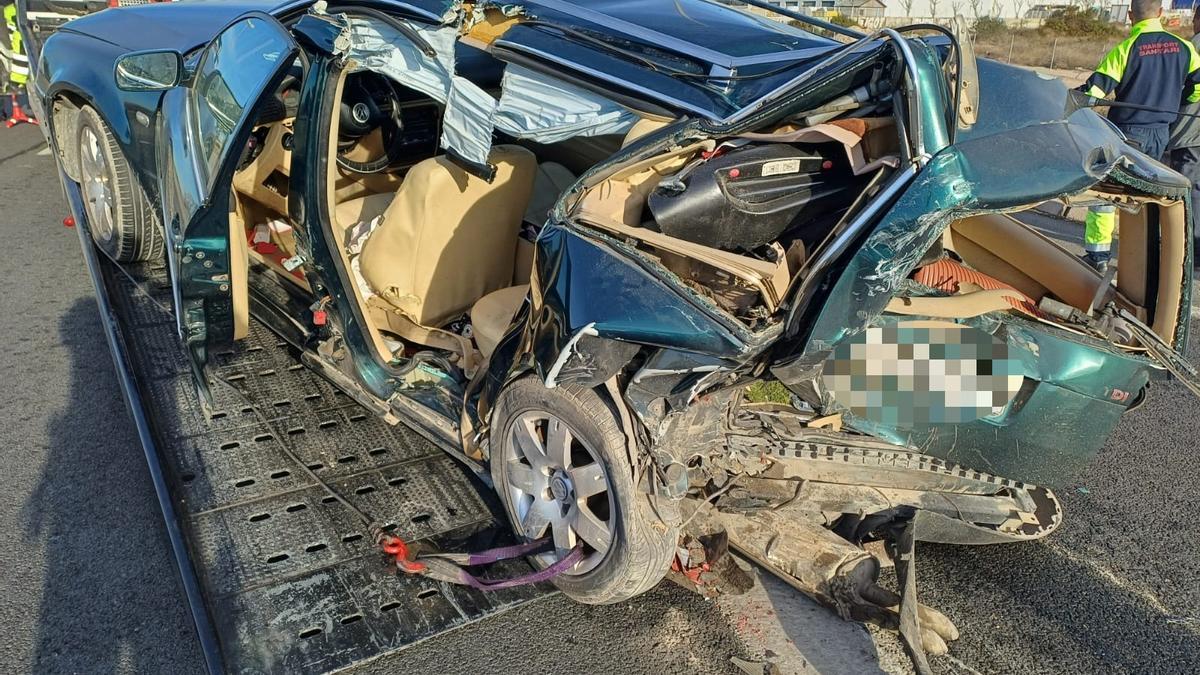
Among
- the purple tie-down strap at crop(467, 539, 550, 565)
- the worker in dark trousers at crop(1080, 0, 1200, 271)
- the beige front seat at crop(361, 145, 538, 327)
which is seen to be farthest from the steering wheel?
the worker in dark trousers at crop(1080, 0, 1200, 271)

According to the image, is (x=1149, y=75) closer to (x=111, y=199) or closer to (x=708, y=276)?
(x=708, y=276)

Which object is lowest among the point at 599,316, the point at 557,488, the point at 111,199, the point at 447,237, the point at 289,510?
the point at 289,510

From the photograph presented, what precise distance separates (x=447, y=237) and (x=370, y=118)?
110 centimetres

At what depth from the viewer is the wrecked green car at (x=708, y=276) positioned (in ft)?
6.89

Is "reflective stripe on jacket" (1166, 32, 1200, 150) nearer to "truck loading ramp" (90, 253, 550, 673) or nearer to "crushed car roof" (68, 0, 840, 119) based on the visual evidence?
"crushed car roof" (68, 0, 840, 119)

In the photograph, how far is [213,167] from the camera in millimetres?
3207

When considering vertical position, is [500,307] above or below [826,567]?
above

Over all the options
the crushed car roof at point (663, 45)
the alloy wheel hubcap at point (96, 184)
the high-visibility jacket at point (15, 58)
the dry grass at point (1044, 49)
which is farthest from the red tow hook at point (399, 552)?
the dry grass at point (1044, 49)

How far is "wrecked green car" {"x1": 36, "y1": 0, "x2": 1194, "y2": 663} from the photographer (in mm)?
2100

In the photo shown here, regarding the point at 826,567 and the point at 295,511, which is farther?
the point at 295,511

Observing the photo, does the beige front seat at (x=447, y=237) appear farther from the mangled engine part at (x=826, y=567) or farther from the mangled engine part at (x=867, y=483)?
the mangled engine part at (x=826, y=567)

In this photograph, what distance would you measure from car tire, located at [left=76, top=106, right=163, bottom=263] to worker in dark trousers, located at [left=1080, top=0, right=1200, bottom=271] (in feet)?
19.5

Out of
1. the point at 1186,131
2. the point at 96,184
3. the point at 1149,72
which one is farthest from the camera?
the point at 1186,131

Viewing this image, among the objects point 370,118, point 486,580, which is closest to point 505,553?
point 486,580
